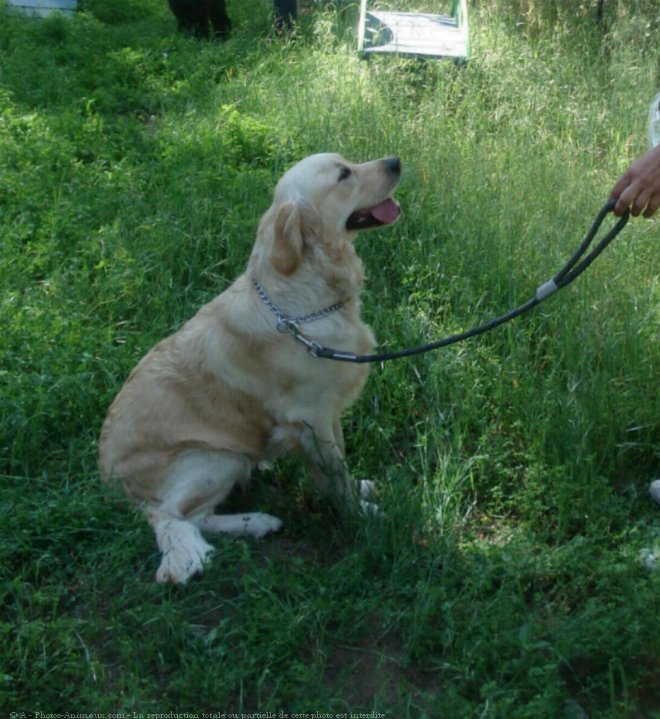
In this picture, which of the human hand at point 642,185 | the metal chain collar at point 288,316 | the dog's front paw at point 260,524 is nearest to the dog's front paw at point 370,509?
the dog's front paw at point 260,524

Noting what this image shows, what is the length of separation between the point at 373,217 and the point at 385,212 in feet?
0.18

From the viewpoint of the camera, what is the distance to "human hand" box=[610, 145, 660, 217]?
2.93m

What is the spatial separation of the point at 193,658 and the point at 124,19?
8.88 meters

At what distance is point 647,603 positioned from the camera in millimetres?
2883

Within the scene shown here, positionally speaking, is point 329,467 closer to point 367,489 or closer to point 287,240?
point 367,489

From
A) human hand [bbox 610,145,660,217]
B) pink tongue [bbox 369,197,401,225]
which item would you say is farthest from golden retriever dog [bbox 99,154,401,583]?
human hand [bbox 610,145,660,217]

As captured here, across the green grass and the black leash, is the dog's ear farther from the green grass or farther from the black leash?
the green grass

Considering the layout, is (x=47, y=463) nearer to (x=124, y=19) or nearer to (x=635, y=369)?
(x=635, y=369)

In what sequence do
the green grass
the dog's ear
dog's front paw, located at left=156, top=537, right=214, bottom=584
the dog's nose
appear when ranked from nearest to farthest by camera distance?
the green grass → dog's front paw, located at left=156, top=537, right=214, bottom=584 → the dog's ear → the dog's nose

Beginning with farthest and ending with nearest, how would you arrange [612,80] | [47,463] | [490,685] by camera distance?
1. [612,80]
2. [47,463]
3. [490,685]

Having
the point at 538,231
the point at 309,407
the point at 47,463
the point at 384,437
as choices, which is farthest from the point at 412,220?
the point at 47,463

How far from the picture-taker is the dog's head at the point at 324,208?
11.7 feet

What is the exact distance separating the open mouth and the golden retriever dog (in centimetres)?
7

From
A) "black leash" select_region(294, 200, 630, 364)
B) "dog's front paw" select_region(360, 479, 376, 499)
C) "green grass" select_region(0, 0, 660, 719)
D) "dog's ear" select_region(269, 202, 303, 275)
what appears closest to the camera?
"green grass" select_region(0, 0, 660, 719)
